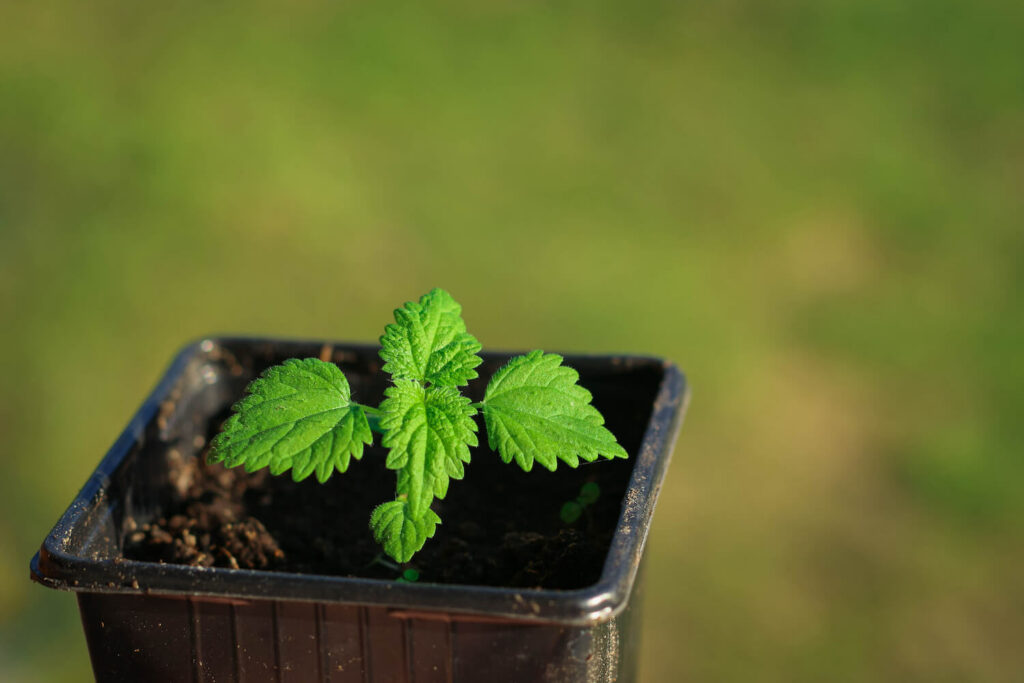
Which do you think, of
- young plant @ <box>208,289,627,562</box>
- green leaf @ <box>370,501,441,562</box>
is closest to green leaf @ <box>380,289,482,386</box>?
young plant @ <box>208,289,627,562</box>

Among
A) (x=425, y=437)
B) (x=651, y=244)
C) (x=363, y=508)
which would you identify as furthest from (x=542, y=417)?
(x=651, y=244)

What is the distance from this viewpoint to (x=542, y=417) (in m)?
1.14

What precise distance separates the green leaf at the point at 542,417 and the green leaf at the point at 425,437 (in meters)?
0.03

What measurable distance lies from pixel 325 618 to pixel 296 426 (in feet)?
0.59

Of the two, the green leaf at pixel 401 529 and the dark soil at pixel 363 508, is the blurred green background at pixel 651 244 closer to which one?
the dark soil at pixel 363 508

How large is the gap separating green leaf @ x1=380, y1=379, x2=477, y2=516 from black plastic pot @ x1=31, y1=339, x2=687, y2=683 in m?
0.11

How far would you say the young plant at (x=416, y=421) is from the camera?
3.57 ft

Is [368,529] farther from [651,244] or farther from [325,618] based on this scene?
[651,244]

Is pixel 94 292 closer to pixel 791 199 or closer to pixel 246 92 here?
pixel 246 92

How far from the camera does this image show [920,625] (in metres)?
2.59

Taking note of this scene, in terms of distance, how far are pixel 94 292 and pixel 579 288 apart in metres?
1.22

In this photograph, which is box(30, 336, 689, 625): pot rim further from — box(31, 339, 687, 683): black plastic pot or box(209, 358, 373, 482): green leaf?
box(209, 358, 373, 482): green leaf

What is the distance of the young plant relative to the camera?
42.8 inches

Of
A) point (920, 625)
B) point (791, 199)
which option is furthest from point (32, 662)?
point (791, 199)
